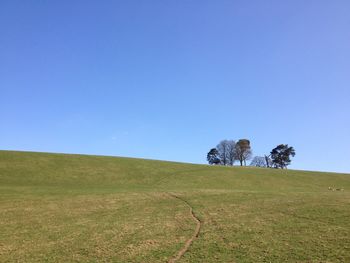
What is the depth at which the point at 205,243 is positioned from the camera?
58.6ft

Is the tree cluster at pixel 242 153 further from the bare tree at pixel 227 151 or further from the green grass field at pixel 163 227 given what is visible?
the green grass field at pixel 163 227

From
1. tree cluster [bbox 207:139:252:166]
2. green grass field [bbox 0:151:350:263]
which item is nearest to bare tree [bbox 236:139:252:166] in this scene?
tree cluster [bbox 207:139:252:166]

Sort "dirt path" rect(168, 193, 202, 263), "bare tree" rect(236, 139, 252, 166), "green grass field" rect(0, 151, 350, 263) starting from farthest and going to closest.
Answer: "bare tree" rect(236, 139, 252, 166) → "green grass field" rect(0, 151, 350, 263) → "dirt path" rect(168, 193, 202, 263)

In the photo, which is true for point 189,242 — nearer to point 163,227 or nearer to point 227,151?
point 163,227

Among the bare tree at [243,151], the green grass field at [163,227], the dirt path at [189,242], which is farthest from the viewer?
the bare tree at [243,151]

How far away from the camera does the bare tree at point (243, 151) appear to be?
157375mm

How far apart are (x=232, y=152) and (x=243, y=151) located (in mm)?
6719

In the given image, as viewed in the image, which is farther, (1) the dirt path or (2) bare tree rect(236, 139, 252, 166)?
(2) bare tree rect(236, 139, 252, 166)

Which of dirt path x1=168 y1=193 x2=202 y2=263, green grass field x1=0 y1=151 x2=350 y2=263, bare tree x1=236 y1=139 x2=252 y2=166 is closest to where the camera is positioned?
dirt path x1=168 y1=193 x2=202 y2=263

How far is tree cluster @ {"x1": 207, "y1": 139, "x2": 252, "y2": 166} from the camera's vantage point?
15775 centimetres

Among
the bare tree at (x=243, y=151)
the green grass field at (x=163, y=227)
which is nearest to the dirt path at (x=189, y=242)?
the green grass field at (x=163, y=227)

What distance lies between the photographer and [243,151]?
516ft

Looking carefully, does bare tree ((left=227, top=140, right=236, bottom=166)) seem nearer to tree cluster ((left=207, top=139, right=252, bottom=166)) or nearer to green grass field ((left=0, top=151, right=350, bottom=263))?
tree cluster ((left=207, top=139, right=252, bottom=166))

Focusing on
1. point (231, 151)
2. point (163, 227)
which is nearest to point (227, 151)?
point (231, 151)
